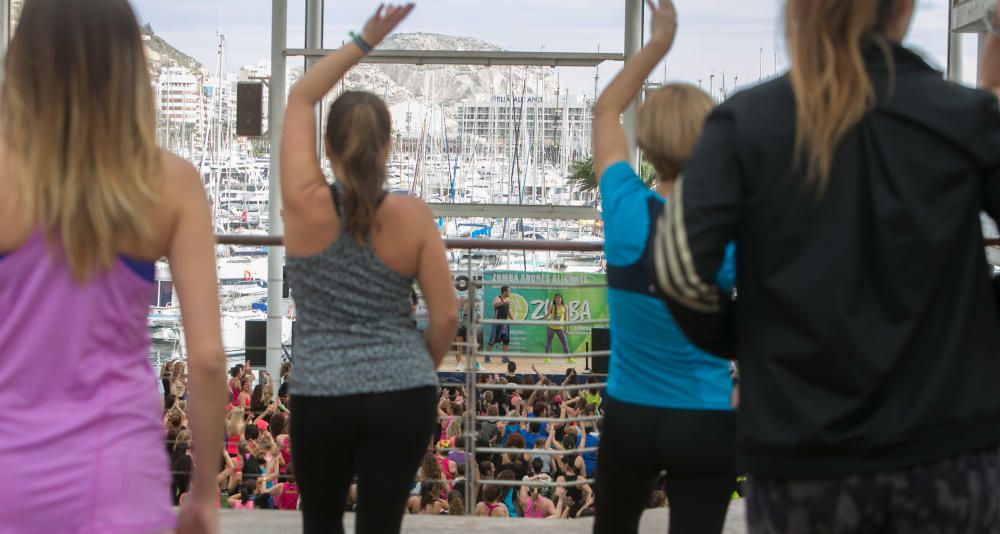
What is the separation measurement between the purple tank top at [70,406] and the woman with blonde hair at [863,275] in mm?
733

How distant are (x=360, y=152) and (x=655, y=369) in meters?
0.72

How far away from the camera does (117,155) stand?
1518mm

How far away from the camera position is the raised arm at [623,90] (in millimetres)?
2373

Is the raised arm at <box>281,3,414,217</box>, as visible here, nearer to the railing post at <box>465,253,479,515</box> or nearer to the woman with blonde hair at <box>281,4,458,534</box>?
the woman with blonde hair at <box>281,4,458,534</box>

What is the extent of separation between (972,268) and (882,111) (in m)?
0.22

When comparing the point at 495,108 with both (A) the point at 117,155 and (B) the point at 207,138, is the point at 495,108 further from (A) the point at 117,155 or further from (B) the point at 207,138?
(A) the point at 117,155

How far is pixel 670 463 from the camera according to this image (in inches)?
90.8

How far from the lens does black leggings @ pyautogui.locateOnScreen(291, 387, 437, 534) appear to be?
2.41 metres

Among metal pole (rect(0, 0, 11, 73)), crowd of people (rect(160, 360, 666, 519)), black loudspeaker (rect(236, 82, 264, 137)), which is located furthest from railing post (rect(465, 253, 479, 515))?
metal pole (rect(0, 0, 11, 73))

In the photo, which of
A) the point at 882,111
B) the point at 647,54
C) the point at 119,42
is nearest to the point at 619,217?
the point at 647,54

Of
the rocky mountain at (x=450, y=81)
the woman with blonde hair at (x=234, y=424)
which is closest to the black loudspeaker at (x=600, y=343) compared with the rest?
the woman with blonde hair at (x=234, y=424)

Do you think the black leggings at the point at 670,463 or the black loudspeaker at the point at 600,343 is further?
the black loudspeaker at the point at 600,343

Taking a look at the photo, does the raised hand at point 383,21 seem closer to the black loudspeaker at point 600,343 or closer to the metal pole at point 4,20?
the black loudspeaker at point 600,343

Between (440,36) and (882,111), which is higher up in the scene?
(440,36)
